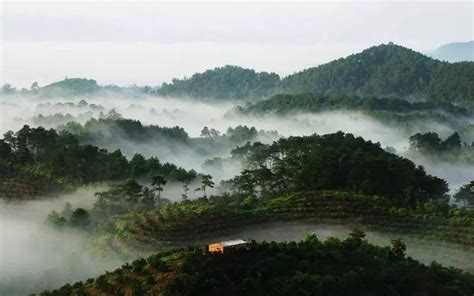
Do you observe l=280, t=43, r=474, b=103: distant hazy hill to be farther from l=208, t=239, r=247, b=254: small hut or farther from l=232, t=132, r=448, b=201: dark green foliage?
l=208, t=239, r=247, b=254: small hut

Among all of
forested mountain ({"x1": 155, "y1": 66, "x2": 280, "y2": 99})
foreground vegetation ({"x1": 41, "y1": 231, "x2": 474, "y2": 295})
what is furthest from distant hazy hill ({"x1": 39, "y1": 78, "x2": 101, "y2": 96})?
foreground vegetation ({"x1": 41, "y1": 231, "x2": 474, "y2": 295})

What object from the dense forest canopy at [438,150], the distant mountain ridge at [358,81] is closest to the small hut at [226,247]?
the dense forest canopy at [438,150]

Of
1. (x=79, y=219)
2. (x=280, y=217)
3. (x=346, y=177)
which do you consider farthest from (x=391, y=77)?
(x=79, y=219)

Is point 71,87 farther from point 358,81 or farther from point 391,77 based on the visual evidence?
point 391,77

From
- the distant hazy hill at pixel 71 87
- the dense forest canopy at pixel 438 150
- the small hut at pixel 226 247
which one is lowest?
the dense forest canopy at pixel 438 150

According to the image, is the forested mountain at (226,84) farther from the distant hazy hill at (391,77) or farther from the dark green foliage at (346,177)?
the dark green foliage at (346,177)

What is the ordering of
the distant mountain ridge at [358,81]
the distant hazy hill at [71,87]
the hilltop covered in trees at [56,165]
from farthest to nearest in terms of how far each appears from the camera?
1. the distant hazy hill at [71,87]
2. the distant mountain ridge at [358,81]
3. the hilltop covered in trees at [56,165]
